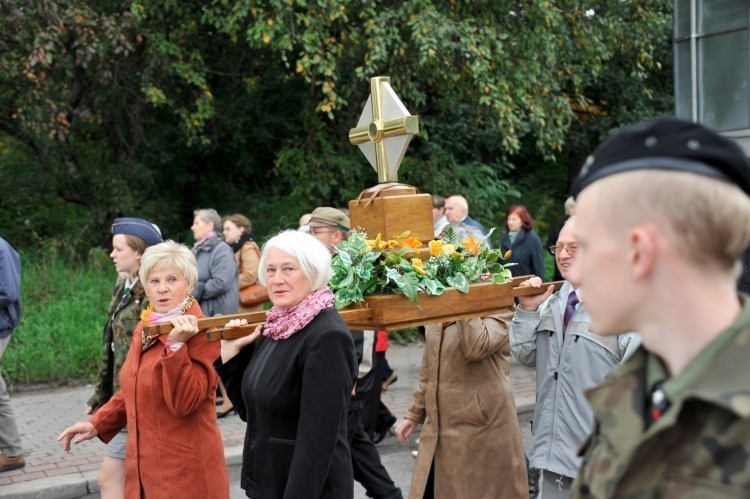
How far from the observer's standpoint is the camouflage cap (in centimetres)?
709

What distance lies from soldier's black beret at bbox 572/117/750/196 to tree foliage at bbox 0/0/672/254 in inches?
392

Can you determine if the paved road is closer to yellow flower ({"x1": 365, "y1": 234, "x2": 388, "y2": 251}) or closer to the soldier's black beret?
yellow flower ({"x1": 365, "y1": 234, "x2": 388, "y2": 251})

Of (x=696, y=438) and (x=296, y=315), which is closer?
(x=696, y=438)

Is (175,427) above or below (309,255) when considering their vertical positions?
below

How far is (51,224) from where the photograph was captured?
14.9 m

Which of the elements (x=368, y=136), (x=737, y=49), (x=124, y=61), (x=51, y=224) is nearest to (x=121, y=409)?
(x=368, y=136)

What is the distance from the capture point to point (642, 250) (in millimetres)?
1510

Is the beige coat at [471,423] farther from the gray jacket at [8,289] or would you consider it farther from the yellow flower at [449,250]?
the gray jacket at [8,289]

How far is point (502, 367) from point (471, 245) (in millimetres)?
1089

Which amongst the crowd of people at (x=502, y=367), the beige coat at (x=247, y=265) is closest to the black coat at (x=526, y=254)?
the beige coat at (x=247, y=265)

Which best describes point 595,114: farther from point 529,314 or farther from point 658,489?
point 658,489

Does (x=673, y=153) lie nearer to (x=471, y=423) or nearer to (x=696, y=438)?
(x=696, y=438)

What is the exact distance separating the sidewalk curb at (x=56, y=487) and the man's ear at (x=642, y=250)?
531 cm

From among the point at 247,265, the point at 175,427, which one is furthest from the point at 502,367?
the point at 247,265
